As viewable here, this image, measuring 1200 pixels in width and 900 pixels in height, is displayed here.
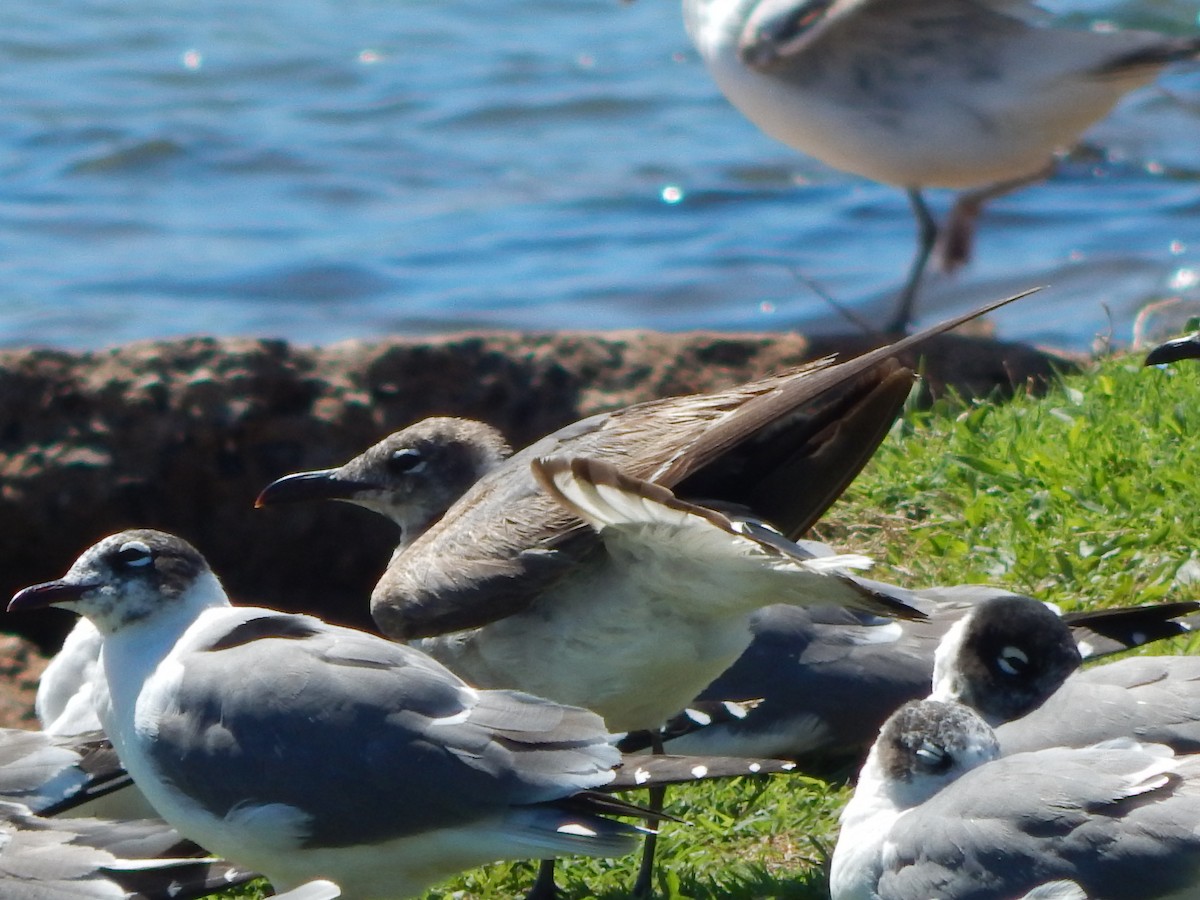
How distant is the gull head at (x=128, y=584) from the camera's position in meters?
4.82

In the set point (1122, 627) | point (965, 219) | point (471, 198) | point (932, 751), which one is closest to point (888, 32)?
point (965, 219)

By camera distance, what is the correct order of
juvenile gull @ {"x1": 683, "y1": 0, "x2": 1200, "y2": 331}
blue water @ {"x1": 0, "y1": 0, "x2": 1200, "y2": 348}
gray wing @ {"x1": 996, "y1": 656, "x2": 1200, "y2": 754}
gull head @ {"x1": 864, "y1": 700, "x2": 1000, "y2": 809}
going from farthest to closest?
blue water @ {"x1": 0, "y1": 0, "x2": 1200, "y2": 348} < juvenile gull @ {"x1": 683, "y1": 0, "x2": 1200, "y2": 331} < gray wing @ {"x1": 996, "y1": 656, "x2": 1200, "y2": 754} < gull head @ {"x1": 864, "y1": 700, "x2": 1000, "y2": 809}

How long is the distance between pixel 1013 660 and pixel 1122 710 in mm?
378

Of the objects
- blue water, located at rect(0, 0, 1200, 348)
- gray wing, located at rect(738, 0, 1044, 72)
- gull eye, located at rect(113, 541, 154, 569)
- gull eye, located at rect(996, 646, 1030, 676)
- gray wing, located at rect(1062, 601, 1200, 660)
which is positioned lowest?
blue water, located at rect(0, 0, 1200, 348)

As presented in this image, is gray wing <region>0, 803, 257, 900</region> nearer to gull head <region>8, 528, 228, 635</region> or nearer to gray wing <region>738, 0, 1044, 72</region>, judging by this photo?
gull head <region>8, 528, 228, 635</region>

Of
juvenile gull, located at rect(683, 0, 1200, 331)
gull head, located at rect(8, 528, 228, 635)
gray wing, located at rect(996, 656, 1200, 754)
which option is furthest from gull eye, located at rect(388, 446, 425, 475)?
juvenile gull, located at rect(683, 0, 1200, 331)

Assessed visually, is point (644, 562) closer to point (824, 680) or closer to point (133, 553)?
point (824, 680)

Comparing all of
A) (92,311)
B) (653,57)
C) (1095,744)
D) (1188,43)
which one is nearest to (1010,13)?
(1188,43)

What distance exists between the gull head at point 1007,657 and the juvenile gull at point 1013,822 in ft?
1.46

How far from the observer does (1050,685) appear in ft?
15.1

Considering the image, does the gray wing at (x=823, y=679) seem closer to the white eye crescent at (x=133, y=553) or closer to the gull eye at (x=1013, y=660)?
the gull eye at (x=1013, y=660)

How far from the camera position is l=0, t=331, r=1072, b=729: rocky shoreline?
7.77m

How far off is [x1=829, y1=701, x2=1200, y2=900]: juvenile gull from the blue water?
755 centimetres

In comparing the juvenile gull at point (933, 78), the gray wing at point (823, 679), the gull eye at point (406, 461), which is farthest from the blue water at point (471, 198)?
the gull eye at point (406, 461)
